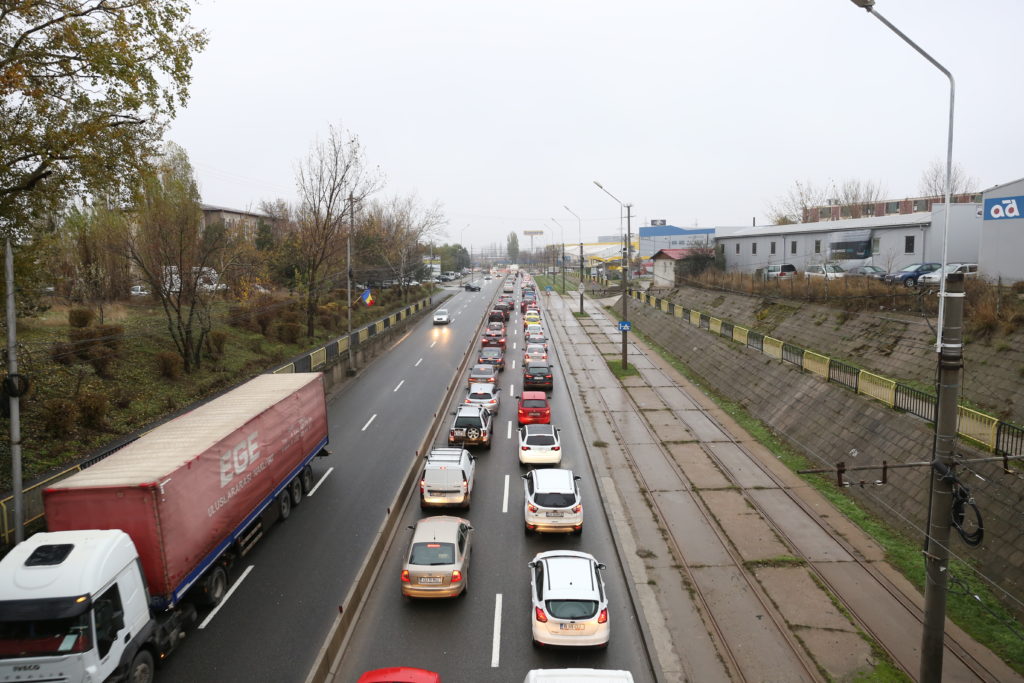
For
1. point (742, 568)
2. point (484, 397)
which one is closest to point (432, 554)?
point (742, 568)

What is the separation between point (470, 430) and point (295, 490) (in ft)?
22.3

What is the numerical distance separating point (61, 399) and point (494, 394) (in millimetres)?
16591

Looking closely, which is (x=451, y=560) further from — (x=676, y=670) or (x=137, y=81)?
(x=137, y=81)

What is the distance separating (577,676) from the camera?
8500 millimetres

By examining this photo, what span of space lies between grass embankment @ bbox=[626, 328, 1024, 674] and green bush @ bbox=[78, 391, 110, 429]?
24510 millimetres

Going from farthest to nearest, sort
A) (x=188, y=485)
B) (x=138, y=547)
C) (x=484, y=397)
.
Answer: (x=484, y=397) → (x=188, y=485) → (x=138, y=547)

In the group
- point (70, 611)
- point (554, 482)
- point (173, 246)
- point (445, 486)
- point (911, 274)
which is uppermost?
point (173, 246)

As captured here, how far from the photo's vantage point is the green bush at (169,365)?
2911cm

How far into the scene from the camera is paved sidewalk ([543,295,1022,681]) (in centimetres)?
1125

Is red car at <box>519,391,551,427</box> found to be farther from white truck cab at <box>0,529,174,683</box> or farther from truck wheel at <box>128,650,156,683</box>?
white truck cab at <box>0,529,174,683</box>

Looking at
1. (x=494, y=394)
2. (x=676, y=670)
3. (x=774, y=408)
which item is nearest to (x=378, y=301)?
(x=494, y=394)

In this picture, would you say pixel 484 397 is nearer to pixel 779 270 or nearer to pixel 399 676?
pixel 399 676

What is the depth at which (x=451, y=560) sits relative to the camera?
13125 millimetres

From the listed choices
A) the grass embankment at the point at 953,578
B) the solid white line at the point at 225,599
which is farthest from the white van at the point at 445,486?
the grass embankment at the point at 953,578
